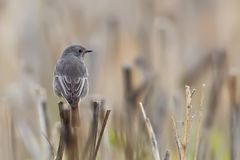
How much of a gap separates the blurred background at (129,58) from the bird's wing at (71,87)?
77 centimetres

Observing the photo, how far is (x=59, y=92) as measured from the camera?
3254 millimetres

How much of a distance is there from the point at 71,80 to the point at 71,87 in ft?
0.34

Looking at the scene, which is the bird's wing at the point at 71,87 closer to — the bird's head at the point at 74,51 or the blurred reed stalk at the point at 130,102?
the bird's head at the point at 74,51

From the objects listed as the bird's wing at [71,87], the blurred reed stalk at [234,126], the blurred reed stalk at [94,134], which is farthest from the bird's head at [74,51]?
the blurred reed stalk at [94,134]

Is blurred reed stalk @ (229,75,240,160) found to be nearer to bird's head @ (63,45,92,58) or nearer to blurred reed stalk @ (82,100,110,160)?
bird's head @ (63,45,92,58)

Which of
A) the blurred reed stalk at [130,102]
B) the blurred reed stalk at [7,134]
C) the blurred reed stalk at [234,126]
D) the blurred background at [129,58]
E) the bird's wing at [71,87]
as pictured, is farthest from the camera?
the blurred background at [129,58]

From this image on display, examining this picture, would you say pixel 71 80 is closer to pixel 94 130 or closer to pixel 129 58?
pixel 94 130

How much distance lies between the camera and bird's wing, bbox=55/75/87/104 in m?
3.11

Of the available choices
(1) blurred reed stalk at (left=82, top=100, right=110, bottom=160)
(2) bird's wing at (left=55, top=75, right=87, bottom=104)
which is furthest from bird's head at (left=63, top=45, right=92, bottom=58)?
(1) blurred reed stalk at (left=82, top=100, right=110, bottom=160)

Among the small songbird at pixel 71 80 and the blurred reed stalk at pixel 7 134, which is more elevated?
the small songbird at pixel 71 80

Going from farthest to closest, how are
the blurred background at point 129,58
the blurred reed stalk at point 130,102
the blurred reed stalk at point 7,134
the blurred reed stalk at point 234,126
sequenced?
the blurred background at point 129,58
the blurred reed stalk at point 130,102
the blurred reed stalk at point 234,126
the blurred reed stalk at point 7,134

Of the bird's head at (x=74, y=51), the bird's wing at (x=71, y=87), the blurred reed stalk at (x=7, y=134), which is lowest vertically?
the blurred reed stalk at (x=7, y=134)

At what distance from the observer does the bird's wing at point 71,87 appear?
3.11m

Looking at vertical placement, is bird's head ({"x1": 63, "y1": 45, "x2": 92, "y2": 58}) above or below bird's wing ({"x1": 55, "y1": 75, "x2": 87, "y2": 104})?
above
